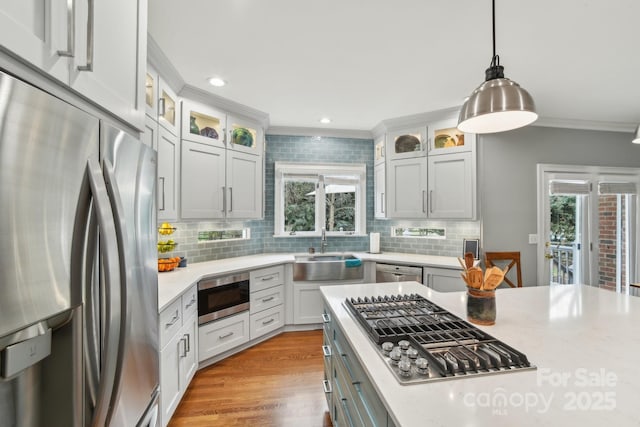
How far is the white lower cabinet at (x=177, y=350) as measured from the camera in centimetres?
178

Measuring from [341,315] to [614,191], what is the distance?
4.53 m

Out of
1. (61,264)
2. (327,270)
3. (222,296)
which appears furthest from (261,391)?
(61,264)

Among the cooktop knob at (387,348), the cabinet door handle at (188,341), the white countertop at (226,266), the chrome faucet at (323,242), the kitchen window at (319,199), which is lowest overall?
the cabinet door handle at (188,341)

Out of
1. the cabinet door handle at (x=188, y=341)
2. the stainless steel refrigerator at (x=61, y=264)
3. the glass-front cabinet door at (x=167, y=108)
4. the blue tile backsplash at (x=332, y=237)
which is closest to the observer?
the stainless steel refrigerator at (x=61, y=264)

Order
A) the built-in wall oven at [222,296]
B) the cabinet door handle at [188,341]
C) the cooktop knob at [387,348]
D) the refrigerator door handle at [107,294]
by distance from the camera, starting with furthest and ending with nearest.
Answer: the built-in wall oven at [222,296] → the cabinet door handle at [188,341] → the cooktop knob at [387,348] → the refrigerator door handle at [107,294]

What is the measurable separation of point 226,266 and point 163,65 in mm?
1916

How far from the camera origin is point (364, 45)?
2051 mm

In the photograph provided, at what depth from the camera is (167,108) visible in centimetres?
249

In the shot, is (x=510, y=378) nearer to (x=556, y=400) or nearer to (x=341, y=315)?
(x=556, y=400)

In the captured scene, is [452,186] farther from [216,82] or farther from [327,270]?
[216,82]

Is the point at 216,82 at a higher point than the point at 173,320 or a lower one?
higher

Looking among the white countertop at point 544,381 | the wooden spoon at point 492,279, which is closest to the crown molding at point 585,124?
the white countertop at point 544,381

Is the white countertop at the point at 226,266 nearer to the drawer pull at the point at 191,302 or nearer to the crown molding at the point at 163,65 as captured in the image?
the drawer pull at the point at 191,302

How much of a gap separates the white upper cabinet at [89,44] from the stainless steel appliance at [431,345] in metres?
1.24
